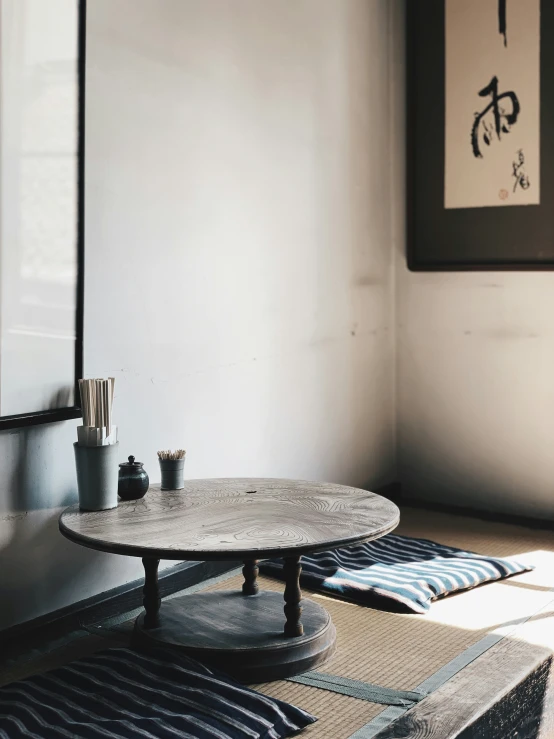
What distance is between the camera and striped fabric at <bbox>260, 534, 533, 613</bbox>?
2.93 meters

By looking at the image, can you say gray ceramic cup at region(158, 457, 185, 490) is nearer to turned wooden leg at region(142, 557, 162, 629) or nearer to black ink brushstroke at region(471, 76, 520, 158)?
turned wooden leg at region(142, 557, 162, 629)

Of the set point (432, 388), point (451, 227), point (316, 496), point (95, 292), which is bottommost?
point (316, 496)

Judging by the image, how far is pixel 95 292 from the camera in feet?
8.98

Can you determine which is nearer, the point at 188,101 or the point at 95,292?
the point at 95,292

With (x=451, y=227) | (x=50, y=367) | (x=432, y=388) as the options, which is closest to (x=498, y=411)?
(x=432, y=388)

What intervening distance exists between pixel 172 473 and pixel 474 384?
1799 millimetres

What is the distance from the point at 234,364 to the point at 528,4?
78.2 inches

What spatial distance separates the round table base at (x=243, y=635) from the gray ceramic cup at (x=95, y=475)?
1.15 ft

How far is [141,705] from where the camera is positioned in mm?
2117

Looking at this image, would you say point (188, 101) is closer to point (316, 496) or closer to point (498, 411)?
point (316, 496)

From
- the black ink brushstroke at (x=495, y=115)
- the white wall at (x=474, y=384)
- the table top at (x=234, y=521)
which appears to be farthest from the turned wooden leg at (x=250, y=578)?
the black ink brushstroke at (x=495, y=115)

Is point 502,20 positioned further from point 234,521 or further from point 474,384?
point 234,521

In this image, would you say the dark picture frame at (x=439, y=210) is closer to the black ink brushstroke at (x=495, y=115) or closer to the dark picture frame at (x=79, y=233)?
the black ink brushstroke at (x=495, y=115)

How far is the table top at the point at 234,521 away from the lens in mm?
2197
